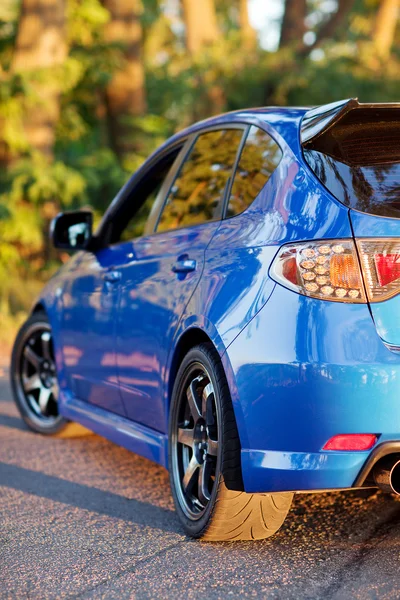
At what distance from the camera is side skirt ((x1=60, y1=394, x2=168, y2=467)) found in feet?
15.8

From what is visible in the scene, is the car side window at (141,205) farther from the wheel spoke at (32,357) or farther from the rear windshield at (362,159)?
the rear windshield at (362,159)

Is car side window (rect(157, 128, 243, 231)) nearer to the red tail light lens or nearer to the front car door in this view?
the front car door

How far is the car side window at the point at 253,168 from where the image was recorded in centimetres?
425

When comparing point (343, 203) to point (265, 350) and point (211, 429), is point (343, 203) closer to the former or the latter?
point (265, 350)

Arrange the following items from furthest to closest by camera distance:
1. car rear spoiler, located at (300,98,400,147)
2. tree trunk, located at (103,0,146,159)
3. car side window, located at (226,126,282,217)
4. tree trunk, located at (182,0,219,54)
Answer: tree trunk, located at (182,0,219,54) < tree trunk, located at (103,0,146,159) < car side window, located at (226,126,282,217) < car rear spoiler, located at (300,98,400,147)

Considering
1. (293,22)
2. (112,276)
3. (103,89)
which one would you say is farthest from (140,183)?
(293,22)

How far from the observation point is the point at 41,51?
13.8m

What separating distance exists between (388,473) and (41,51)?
11.2 metres

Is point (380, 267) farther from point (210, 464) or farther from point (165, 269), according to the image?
point (165, 269)

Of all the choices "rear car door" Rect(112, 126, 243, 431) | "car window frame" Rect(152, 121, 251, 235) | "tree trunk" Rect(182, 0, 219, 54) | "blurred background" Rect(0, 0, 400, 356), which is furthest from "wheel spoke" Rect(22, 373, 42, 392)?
"tree trunk" Rect(182, 0, 219, 54)

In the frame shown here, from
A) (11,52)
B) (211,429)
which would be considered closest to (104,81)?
(11,52)

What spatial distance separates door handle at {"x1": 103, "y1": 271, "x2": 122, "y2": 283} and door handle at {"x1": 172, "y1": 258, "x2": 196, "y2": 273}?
2.56 ft

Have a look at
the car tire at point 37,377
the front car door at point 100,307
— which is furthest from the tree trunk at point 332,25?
the front car door at point 100,307

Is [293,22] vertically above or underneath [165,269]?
above
